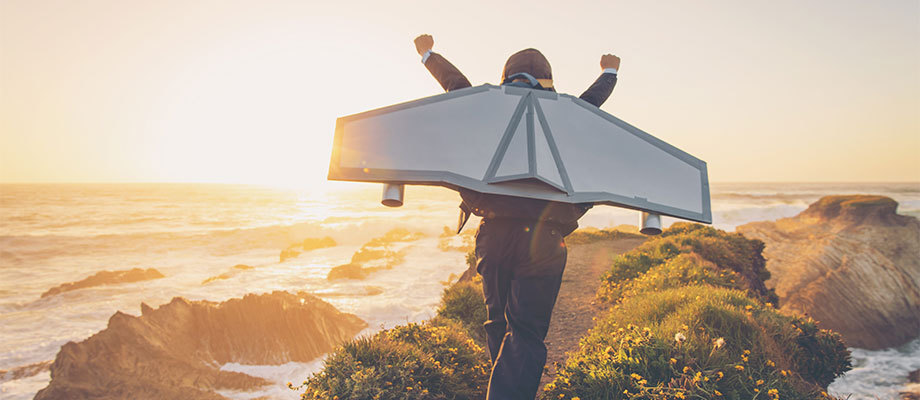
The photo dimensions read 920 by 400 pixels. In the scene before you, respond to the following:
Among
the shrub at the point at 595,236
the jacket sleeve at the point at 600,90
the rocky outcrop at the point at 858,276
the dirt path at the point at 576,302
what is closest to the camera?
the jacket sleeve at the point at 600,90

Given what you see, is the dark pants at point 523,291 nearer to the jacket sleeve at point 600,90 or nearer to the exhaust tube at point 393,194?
the exhaust tube at point 393,194

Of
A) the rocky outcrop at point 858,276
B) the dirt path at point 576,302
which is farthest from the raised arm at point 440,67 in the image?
the rocky outcrop at point 858,276

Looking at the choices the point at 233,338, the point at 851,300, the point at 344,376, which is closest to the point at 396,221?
the point at 233,338

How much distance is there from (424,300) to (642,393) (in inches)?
438

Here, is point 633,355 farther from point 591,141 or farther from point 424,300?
point 424,300

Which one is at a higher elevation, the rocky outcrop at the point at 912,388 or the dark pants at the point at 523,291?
the dark pants at the point at 523,291

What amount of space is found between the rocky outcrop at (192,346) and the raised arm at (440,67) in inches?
302

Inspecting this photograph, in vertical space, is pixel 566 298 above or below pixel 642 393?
below

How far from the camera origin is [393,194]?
2.22 meters

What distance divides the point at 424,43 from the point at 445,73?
1.25 feet

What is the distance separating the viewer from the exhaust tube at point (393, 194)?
2197 mm

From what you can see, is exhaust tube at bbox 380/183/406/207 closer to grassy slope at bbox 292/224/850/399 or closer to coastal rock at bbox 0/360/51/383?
grassy slope at bbox 292/224/850/399

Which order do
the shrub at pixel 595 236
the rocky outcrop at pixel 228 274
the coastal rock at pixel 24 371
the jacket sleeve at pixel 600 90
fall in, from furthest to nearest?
the rocky outcrop at pixel 228 274, the shrub at pixel 595 236, the coastal rock at pixel 24 371, the jacket sleeve at pixel 600 90

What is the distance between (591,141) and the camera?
249 centimetres
